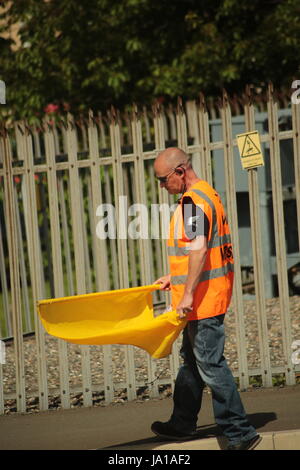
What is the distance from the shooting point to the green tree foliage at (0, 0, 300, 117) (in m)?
12.1

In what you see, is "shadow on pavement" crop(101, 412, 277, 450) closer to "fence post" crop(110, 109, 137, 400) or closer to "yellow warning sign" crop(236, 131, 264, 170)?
"fence post" crop(110, 109, 137, 400)

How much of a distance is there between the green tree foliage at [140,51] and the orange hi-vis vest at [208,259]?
677 cm

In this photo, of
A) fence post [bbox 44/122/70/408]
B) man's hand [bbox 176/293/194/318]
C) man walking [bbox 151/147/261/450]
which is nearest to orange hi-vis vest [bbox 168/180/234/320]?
man walking [bbox 151/147/261/450]

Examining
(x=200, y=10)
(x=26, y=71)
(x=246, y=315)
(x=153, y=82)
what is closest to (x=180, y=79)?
(x=153, y=82)

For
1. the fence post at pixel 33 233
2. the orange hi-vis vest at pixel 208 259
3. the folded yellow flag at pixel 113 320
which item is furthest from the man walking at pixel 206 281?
the fence post at pixel 33 233

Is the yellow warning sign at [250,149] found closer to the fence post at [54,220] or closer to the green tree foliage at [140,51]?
the fence post at [54,220]

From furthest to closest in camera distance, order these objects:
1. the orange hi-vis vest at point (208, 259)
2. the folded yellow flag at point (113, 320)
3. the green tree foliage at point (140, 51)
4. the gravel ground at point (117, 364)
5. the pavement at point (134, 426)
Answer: the green tree foliage at point (140, 51) < the gravel ground at point (117, 364) < the pavement at point (134, 426) < the folded yellow flag at point (113, 320) < the orange hi-vis vest at point (208, 259)

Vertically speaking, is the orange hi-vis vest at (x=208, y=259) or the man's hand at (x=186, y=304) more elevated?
the orange hi-vis vest at (x=208, y=259)

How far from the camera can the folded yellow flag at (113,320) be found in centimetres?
548

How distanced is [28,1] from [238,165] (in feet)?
15.4

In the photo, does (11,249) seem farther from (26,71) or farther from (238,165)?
(26,71)

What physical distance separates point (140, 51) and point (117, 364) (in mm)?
5886

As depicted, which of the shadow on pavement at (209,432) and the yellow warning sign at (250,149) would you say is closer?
the shadow on pavement at (209,432)

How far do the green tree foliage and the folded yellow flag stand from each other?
21.9 ft
